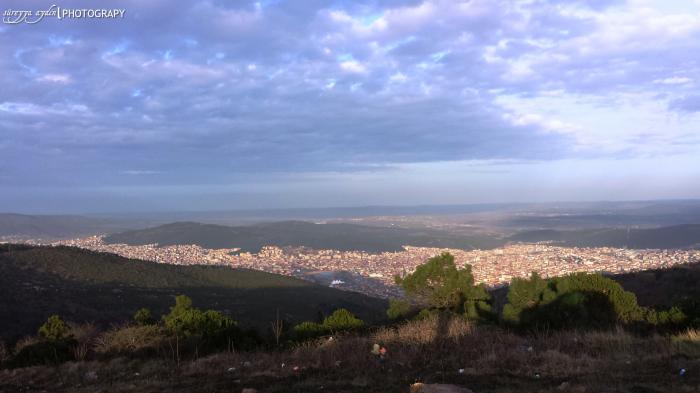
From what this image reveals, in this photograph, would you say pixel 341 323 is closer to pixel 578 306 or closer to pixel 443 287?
pixel 443 287

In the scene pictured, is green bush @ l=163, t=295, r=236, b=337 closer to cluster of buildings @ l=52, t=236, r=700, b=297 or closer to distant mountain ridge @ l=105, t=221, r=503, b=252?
cluster of buildings @ l=52, t=236, r=700, b=297

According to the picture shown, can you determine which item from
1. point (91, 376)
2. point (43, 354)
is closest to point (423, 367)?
point (91, 376)

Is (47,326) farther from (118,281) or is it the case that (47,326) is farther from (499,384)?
(118,281)

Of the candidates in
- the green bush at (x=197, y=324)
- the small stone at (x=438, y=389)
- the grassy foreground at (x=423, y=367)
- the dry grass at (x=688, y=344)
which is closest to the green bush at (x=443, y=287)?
the grassy foreground at (x=423, y=367)

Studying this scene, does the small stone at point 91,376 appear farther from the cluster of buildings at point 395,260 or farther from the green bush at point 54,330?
the cluster of buildings at point 395,260

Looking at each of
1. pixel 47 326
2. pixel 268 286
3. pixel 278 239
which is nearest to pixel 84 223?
pixel 278 239
